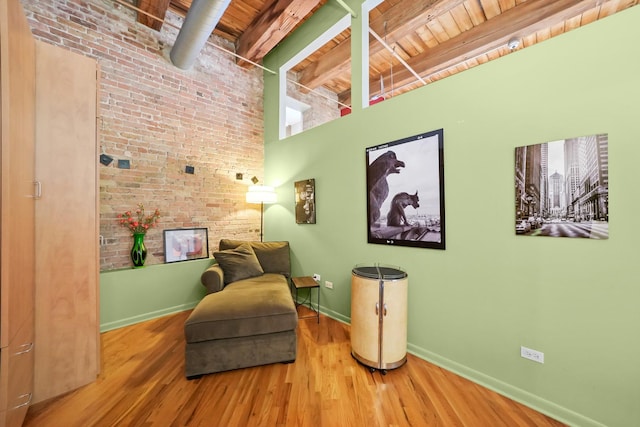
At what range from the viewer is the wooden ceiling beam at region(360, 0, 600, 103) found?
8.98 feet

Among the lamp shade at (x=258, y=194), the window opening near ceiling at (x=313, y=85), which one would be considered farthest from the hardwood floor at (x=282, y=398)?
the window opening near ceiling at (x=313, y=85)

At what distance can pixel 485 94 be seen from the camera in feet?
6.09

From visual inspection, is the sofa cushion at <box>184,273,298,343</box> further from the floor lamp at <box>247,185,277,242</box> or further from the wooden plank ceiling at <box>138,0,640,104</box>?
the wooden plank ceiling at <box>138,0,640,104</box>

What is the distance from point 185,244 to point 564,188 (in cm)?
393

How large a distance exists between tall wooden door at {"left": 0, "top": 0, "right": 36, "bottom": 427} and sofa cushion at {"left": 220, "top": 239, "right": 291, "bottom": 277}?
6.07ft

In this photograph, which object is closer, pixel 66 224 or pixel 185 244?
pixel 66 224

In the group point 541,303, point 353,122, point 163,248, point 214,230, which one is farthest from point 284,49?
point 541,303

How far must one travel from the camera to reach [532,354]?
1.66 metres

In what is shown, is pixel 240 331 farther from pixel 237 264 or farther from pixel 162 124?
pixel 162 124

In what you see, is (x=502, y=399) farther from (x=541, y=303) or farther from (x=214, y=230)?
(x=214, y=230)

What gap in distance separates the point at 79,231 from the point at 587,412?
364 centimetres

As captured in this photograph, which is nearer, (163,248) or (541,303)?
(541,303)

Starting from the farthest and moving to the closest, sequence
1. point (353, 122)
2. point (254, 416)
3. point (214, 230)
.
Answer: point (214, 230) < point (353, 122) < point (254, 416)

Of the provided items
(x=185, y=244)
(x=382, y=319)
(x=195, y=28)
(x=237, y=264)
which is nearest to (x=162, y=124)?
(x=195, y=28)
